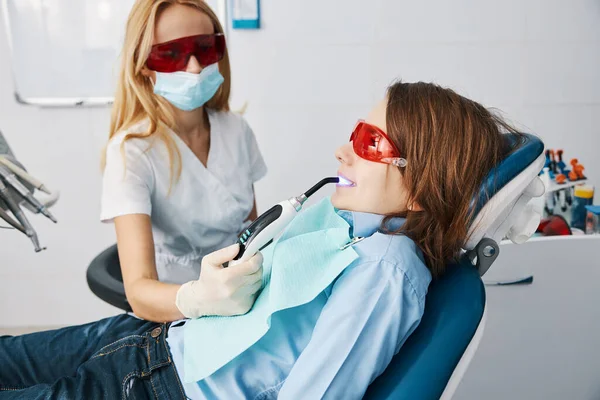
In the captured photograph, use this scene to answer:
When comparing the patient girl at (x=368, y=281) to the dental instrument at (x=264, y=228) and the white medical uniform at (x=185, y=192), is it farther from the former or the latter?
the white medical uniform at (x=185, y=192)

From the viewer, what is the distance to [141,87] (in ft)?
4.94

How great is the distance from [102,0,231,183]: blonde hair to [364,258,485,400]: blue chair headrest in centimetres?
83

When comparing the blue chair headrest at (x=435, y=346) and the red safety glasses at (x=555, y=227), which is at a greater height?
the blue chair headrest at (x=435, y=346)

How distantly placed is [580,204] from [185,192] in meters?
1.25

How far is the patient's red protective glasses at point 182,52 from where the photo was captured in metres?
1.45

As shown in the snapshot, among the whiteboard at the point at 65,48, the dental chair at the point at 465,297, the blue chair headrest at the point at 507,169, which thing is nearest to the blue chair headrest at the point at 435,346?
the dental chair at the point at 465,297

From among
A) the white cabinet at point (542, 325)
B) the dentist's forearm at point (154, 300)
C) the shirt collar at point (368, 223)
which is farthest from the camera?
the white cabinet at point (542, 325)

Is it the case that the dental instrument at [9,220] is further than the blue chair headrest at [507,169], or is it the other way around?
the dental instrument at [9,220]

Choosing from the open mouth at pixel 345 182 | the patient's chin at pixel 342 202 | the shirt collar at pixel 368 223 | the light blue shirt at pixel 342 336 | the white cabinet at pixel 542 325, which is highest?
the open mouth at pixel 345 182

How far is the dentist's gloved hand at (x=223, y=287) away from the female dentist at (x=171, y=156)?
0.41 ft

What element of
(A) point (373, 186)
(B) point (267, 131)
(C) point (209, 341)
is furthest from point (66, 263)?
(A) point (373, 186)

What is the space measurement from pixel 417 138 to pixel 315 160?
1.34 m

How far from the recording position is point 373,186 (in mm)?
1082

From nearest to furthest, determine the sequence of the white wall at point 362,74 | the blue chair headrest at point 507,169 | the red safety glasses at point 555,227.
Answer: the blue chair headrest at point 507,169
the red safety glasses at point 555,227
the white wall at point 362,74
